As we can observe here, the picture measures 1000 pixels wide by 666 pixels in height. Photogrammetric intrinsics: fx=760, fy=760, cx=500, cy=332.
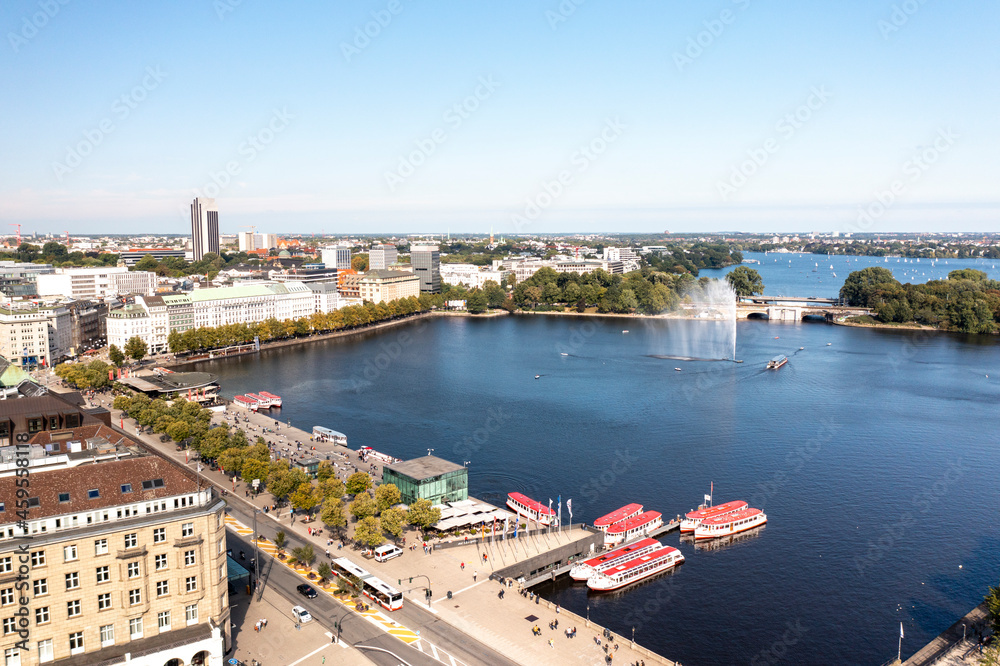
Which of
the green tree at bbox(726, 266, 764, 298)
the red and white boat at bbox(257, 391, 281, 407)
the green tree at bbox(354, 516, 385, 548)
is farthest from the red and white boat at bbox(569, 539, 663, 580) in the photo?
the green tree at bbox(726, 266, 764, 298)

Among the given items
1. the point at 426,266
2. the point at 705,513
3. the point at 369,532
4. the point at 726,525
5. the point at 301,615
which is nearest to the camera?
the point at 301,615

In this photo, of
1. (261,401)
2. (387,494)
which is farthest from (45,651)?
(261,401)

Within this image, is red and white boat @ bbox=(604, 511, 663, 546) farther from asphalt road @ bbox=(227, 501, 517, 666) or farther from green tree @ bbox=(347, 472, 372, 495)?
green tree @ bbox=(347, 472, 372, 495)

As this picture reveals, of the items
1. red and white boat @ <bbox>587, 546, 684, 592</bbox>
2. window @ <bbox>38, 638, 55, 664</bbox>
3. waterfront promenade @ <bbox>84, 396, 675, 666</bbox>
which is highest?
window @ <bbox>38, 638, 55, 664</bbox>

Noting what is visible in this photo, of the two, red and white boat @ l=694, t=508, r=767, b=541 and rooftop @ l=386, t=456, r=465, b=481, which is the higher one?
rooftop @ l=386, t=456, r=465, b=481

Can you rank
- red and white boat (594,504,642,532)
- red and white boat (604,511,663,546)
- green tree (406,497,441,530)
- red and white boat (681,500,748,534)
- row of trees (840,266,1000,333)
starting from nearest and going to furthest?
green tree (406,497,441,530), red and white boat (604,511,663,546), red and white boat (594,504,642,532), red and white boat (681,500,748,534), row of trees (840,266,1000,333)

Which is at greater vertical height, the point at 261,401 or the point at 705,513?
the point at 261,401

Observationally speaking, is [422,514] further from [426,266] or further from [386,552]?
[426,266]
